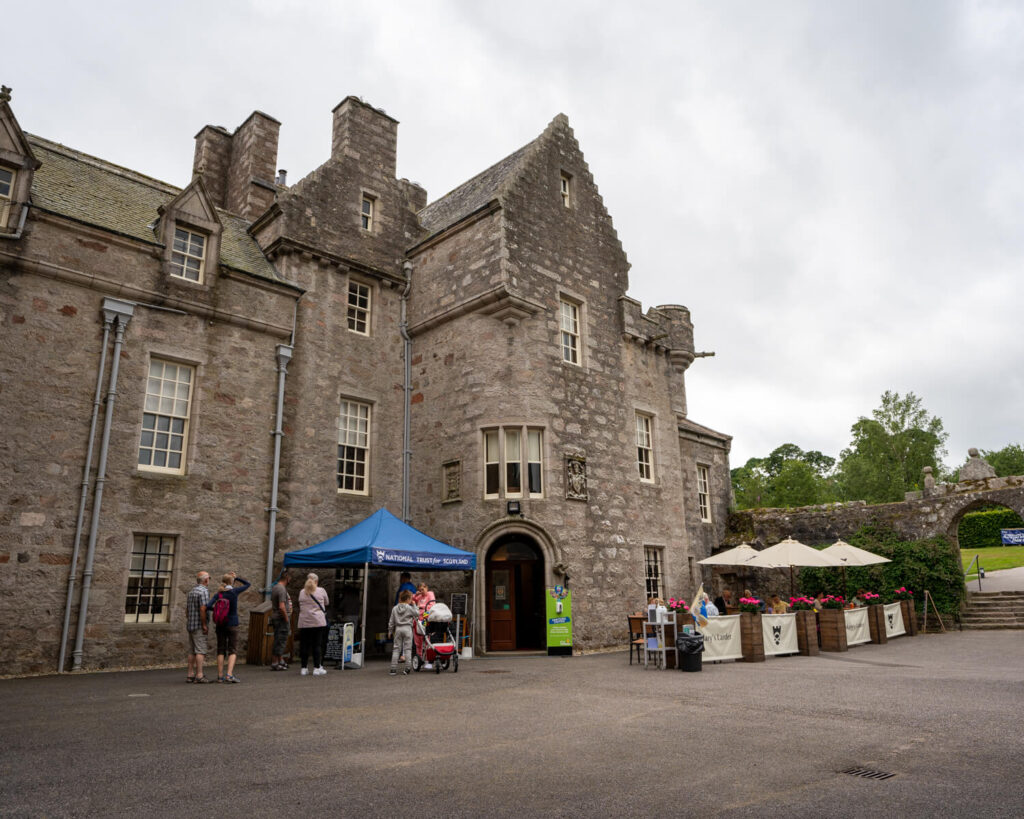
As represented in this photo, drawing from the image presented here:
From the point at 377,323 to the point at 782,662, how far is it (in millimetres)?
12847

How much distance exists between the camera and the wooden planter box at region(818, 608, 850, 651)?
16.5 m

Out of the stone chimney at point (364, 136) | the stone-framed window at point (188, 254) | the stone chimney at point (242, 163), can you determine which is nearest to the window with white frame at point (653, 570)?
the stone chimney at point (364, 136)

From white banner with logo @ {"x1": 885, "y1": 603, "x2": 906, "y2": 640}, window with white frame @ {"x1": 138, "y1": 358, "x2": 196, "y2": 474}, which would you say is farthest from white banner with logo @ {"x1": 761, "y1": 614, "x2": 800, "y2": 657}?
window with white frame @ {"x1": 138, "y1": 358, "x2": 196, "y2": 474}

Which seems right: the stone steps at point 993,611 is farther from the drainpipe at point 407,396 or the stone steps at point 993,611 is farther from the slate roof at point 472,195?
the slate roof at point 472,195

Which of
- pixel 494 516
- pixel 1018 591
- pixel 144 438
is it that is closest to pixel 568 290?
pixel 494 516

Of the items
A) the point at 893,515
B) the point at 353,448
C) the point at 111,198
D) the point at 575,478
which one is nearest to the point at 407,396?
the point at 353,448

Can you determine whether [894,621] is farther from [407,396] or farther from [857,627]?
[407,396]

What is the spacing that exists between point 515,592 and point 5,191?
13612mm

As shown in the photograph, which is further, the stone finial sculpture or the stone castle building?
the stone finial sculpture

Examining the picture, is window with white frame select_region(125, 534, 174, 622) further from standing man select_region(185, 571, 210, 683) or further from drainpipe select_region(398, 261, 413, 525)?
drainpipe select_region(398, 261, 413, 525)

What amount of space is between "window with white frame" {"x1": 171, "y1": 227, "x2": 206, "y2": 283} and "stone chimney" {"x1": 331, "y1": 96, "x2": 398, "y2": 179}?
16.8 ft

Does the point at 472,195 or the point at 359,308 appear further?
the point at 472,195

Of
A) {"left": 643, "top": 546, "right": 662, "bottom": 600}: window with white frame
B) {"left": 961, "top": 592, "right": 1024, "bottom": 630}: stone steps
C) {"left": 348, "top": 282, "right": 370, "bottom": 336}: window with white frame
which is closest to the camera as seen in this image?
{"left": 348, "top": 282, "right": 370, "bottom": 336}: window with white frame

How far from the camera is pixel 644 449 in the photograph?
21.3 metres
